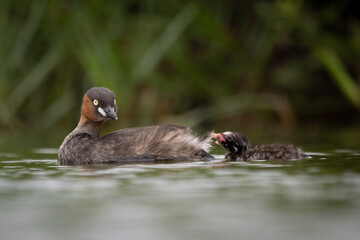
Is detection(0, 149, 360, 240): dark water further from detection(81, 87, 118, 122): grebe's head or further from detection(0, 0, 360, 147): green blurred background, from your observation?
detection(0, 0, 360, 147): green blurred background

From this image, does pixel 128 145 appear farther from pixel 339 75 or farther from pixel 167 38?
pixel 339 75

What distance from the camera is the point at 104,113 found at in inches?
295

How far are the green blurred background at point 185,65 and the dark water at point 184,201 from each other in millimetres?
3904

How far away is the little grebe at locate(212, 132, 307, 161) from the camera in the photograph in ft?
24.2

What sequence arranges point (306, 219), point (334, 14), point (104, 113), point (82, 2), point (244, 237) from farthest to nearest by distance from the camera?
point (334, 14), point (82, 2), point (104, 113), point (306, 219), point (244, 237)

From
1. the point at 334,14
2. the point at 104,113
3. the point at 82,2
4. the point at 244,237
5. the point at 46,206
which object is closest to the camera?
the point at 244,237

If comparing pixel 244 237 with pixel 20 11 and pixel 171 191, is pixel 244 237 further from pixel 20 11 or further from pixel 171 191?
pixel 20 11

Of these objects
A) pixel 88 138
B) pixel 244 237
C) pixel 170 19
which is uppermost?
pixel 170 19

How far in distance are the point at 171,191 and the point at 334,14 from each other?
8.16 meters

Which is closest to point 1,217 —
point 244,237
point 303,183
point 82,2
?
point 244,237

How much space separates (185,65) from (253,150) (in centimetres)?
421

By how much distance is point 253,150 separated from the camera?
24.8 feet

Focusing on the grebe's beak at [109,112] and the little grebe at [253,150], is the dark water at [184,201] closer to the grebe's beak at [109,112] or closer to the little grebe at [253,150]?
the little grebe at [253,150]

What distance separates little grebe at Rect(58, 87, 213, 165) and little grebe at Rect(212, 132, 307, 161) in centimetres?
32
